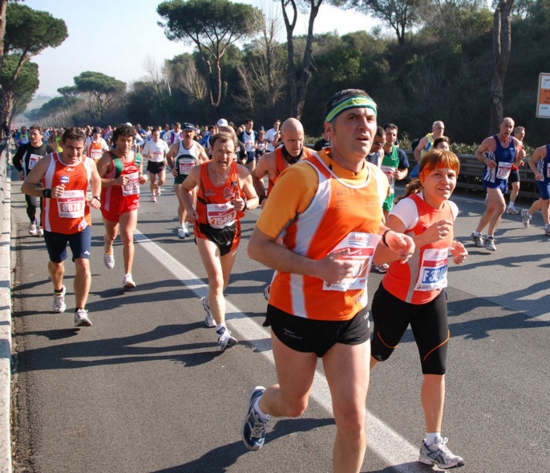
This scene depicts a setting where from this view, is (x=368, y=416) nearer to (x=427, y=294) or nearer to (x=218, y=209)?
(x=427, y=294)

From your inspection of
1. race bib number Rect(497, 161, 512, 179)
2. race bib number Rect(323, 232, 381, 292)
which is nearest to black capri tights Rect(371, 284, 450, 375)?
race bib number Rect(323, 232, 381, 292)

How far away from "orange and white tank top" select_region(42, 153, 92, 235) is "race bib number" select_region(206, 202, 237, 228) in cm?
134

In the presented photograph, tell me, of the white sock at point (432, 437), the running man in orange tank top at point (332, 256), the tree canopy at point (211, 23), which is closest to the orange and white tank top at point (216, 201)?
the running man in orange tank top at point (332, 256)

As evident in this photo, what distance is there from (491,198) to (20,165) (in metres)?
8.22

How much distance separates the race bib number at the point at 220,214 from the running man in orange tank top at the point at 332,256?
2.66 metres

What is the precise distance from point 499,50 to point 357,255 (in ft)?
61.3

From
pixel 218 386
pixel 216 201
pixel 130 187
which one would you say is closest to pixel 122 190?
pixel 130 187

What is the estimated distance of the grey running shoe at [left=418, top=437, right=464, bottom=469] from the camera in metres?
3.19

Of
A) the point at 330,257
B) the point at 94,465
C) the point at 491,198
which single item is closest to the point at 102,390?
the point at 94,465

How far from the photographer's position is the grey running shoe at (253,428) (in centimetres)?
330

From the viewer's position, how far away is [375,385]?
4336 millimetres

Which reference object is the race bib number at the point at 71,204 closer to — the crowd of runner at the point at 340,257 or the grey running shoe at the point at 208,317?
the crowd of runner at the point at 340,257

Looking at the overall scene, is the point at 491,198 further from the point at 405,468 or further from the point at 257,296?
the point at 405,468

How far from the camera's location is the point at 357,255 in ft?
8.81
